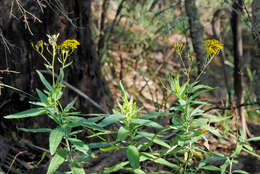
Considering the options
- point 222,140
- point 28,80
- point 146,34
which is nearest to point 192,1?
point 222,140

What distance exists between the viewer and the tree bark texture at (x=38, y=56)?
2736 mm

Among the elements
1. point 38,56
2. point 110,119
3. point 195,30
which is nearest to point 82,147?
point 110,119

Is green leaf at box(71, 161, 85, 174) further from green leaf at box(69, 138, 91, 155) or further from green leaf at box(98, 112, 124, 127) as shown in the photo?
green leaf at box(98, 112, 124, 127)

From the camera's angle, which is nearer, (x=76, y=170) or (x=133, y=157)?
(x=133, y=157)

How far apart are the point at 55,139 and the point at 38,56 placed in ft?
5.13

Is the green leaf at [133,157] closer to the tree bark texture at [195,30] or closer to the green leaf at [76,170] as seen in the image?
the green leaf at [76,170]

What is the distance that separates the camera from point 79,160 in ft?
5.26

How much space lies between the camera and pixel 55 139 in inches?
56.7

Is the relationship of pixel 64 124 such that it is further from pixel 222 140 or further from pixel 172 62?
pixel 172 62

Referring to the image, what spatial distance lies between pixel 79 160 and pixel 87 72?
62.1 inches

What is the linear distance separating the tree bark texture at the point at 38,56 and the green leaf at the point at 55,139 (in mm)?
1395

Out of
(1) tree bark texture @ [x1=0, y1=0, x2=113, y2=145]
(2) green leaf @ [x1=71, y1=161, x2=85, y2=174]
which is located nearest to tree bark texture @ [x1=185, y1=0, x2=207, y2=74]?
(1) tree bark texture @ [x1=0, y1=0, x2=113, y2=145]

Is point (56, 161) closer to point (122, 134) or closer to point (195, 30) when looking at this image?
point (122, 134)

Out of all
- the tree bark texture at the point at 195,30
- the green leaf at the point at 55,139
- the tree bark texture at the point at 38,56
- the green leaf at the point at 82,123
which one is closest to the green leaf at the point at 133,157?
the green leaf at the point at 82,123
